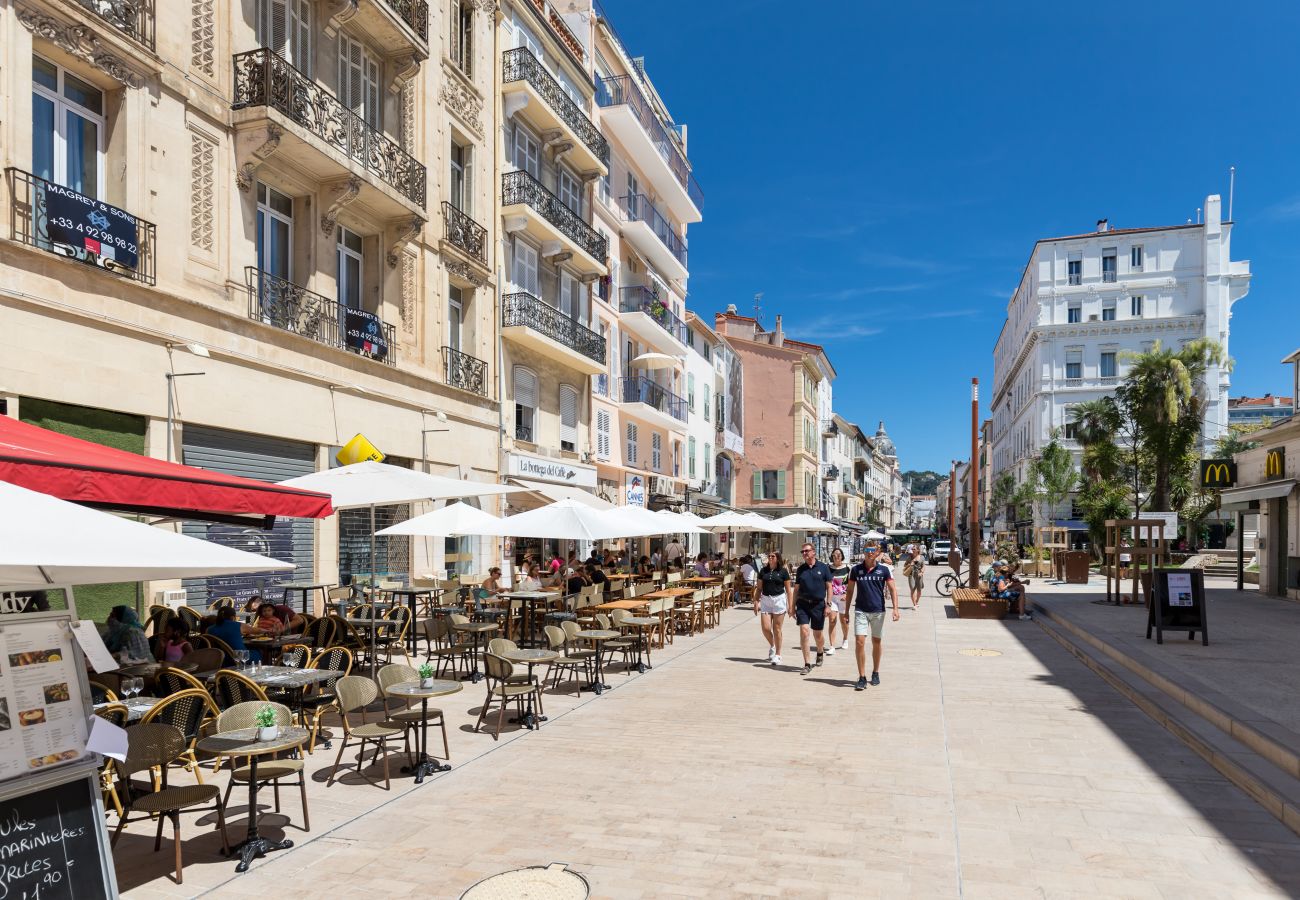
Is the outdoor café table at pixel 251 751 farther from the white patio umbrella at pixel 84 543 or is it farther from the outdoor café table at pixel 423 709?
the outdoor café table at pixel 423 709

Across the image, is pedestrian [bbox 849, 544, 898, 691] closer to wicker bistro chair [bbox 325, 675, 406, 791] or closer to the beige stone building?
A: wicker bistro chair [bbox 325, 675, 406, 791]

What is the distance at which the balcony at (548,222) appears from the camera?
71.0 feet

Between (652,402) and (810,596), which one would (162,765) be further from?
(652,402)

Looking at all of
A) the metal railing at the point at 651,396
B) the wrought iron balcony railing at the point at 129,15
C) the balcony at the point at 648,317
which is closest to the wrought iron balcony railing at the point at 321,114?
the wrought iron balcony railing at the point at 129,15

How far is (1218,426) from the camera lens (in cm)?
5194

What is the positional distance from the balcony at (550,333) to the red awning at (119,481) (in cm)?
1522

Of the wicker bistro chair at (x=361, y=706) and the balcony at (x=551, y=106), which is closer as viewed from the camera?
the wicker bistro chair at (x=361, y=706)

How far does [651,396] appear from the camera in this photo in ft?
103

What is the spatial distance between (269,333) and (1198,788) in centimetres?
1327

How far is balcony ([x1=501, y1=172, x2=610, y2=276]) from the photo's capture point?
2164 cm

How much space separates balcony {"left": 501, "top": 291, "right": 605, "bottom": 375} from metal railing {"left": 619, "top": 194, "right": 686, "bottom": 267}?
672cm

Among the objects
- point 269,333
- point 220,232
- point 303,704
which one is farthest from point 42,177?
point 303,704

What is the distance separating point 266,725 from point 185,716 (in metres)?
0.85

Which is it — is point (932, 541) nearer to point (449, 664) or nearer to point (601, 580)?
point (601, 580)
